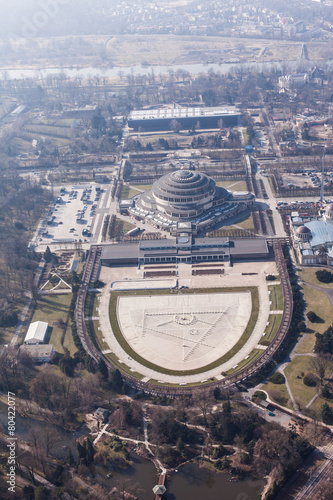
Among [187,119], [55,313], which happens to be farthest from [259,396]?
[187,119]

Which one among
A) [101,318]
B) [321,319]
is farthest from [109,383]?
[321,319]

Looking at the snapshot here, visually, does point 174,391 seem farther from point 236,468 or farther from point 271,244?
point 271,244

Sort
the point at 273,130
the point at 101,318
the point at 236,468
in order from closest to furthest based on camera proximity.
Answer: the point at 236,468, the point at 101,318, the point at 273,130

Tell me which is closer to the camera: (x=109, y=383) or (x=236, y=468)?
(x=236, y=468)

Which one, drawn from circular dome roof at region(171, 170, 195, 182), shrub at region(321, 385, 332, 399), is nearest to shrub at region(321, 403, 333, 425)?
shrub at region(321, 385, 332, 399)

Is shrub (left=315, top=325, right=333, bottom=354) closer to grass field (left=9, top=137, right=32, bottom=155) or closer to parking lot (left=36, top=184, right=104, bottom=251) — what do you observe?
parking lot (left=36, top=184, right=104, bottom=251)
